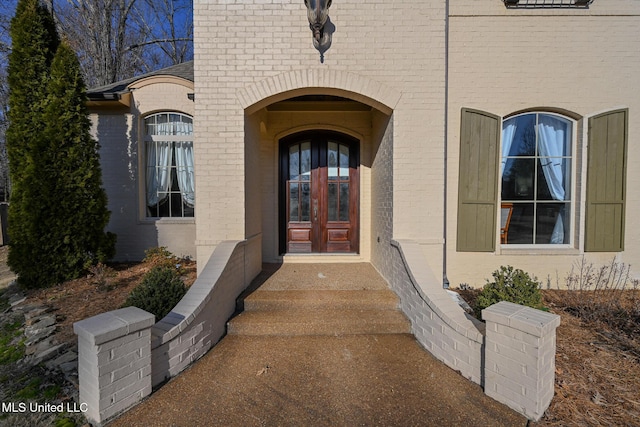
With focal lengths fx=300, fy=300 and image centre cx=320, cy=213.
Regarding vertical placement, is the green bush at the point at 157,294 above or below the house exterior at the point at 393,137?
below

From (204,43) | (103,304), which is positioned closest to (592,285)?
(204,43)

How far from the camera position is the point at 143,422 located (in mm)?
2211

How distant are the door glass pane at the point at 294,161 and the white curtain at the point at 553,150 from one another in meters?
4.37

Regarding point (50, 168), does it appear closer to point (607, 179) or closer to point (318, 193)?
point (318, 193)

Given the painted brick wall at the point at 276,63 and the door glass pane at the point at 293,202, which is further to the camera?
the door glass pane at the point at 293,202

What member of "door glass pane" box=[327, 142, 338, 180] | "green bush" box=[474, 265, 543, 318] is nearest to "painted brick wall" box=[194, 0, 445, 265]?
"door glass pane" box=[327, 142, 338, 180]

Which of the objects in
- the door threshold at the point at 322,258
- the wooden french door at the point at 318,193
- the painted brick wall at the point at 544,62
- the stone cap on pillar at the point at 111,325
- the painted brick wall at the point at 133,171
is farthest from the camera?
the painted brick wall at the point at 133,171

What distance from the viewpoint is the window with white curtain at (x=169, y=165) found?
6922 mm

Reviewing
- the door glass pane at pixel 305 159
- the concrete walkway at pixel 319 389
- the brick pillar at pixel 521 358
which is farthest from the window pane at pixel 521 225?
the door glass pane at pixel 305 159

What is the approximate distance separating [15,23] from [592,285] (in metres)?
11.1

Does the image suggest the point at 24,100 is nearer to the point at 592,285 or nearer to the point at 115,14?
the point at 592,285

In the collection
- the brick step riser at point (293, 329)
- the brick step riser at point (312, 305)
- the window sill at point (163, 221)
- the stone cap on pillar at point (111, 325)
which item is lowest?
the brick step riser at point (293, 329)

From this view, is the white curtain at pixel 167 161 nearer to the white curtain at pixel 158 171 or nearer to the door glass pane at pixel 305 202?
the white curtain at pixel 158 171

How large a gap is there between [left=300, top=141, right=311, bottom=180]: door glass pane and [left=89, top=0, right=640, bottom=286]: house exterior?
44 millimetres
